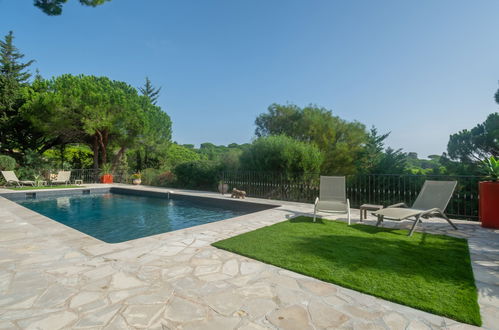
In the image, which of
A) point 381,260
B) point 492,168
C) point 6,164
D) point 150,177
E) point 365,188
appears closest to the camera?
point 381,260

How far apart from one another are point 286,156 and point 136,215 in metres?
5.95

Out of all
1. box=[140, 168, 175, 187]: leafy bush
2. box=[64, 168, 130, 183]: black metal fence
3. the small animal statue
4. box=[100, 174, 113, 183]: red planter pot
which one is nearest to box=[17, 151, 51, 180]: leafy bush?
box=[64, 168, 130, 183]: black metal fence

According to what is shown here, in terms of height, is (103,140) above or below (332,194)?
above

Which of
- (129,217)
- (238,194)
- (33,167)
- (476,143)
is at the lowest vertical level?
(129,217)

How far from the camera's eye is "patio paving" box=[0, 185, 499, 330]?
195cm

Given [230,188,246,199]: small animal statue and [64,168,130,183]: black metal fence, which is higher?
[64,168,130,183]: black metal fence

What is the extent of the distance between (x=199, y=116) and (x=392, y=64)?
52.6 feet

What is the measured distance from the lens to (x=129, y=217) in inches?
314

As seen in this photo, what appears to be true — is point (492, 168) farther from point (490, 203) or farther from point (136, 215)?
point (136, 215)

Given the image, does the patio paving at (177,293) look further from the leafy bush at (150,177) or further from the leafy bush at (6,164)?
the leafy bush at (6,164)

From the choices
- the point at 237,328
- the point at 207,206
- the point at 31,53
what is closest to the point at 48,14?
the point at 207,206

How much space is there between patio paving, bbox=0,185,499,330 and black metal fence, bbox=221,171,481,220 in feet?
11.9

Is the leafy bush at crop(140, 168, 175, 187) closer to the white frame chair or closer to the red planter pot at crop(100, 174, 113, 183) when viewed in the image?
the red planter pot at crop(100, 174, 113, 183)

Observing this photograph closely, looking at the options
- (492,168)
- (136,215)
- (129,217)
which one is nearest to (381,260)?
(492,168)
